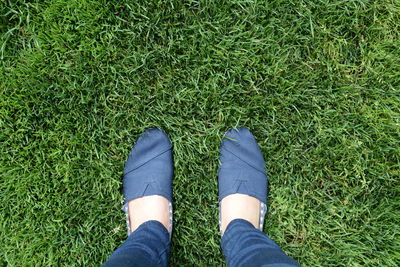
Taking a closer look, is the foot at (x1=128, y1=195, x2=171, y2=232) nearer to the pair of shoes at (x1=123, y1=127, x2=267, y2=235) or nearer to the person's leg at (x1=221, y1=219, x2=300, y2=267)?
the pair of shoes at (x1=123, y1=127, x2=267, y2=235)

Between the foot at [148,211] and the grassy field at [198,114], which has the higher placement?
the grassy field at [198,114]

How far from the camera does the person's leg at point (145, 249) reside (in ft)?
3.72

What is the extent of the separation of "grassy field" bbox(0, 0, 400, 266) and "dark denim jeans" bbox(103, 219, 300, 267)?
180 mm

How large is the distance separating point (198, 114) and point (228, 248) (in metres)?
0.60

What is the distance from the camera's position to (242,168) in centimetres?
161

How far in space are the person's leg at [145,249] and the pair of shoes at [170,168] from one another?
0.14 metres

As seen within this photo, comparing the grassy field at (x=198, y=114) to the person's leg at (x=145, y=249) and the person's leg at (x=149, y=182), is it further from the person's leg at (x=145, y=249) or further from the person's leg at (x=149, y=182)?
the person's leg at (x=145, y=249)

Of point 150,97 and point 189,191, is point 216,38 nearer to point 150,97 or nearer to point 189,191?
point 150,97

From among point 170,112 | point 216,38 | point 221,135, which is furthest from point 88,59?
point 221,135

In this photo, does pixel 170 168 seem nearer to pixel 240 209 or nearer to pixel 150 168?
pixel 150 168

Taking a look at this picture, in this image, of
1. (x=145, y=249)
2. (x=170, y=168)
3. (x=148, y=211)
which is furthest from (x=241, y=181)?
(x=145, y=249)

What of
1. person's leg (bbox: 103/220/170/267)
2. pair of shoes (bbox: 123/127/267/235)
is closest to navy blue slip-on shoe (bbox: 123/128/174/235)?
pair of shoes (bbox: 123/127/267/235)

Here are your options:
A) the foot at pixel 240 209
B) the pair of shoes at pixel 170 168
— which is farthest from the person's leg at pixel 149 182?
the foot at pixel 240 209

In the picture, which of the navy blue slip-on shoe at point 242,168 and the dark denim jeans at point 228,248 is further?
the navy blue slip-on shoe at point 242,168
